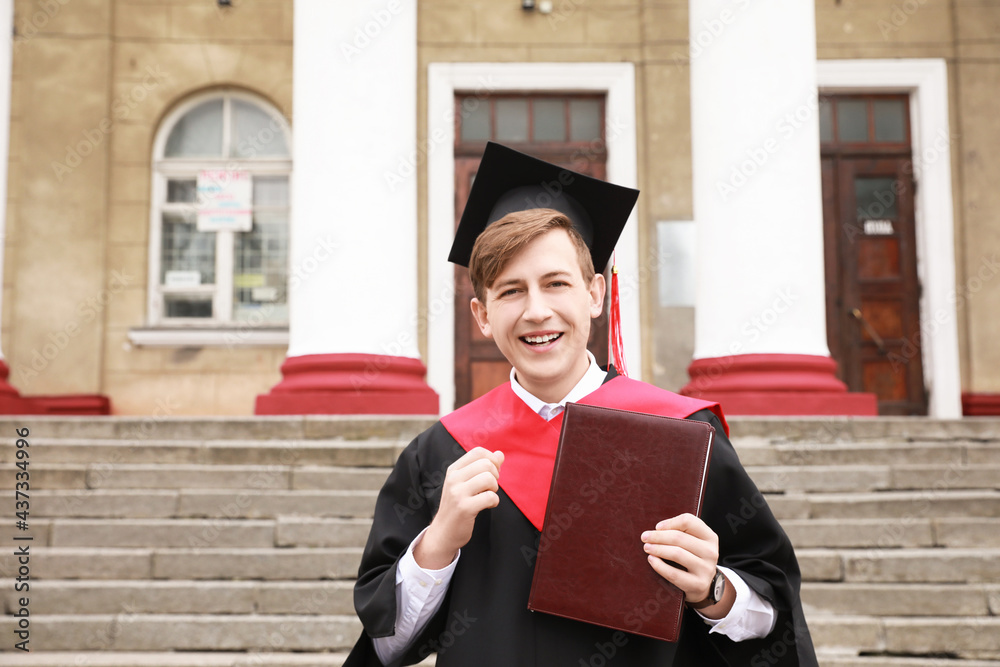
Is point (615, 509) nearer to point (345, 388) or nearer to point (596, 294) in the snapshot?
point (596, 294)

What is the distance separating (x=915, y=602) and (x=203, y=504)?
3.82 metres

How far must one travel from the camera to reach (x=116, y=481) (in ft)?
17.0

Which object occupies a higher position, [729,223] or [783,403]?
[729,223]

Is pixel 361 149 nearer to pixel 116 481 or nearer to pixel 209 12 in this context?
pixel 116 481

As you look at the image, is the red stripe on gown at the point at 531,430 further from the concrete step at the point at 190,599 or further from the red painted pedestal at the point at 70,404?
the red painted pedestal at the point at 70,404

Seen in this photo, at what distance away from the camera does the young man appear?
5.42 ft

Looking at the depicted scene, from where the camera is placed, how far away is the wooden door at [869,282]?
911 centimetres

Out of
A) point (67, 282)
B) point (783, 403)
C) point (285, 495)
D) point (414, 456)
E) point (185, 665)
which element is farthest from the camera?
point (67, 282)

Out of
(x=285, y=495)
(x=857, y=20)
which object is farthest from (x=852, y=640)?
(x=857, y=20)

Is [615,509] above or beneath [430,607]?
above

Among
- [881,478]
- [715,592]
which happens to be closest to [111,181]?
[881,478]

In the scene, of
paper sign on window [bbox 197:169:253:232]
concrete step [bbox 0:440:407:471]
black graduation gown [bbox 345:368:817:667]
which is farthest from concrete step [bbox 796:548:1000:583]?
paper sign on window [bbox 197:169:253:232]

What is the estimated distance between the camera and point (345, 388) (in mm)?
6371

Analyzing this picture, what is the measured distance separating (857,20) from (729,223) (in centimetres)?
408
